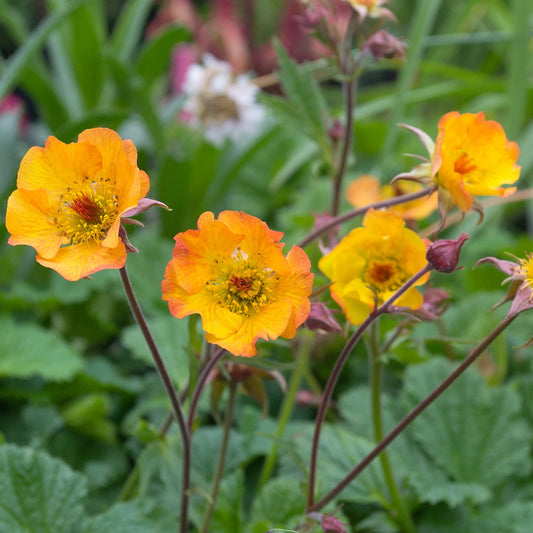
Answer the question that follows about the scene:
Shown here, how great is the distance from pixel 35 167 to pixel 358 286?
11.4 inches

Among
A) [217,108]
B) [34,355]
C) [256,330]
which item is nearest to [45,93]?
[217,108]

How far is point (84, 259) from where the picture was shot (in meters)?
→ 0.48

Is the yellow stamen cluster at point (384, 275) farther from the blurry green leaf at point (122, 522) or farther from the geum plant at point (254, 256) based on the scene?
the blurry green leaf at point (122, 522)

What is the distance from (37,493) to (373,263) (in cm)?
42

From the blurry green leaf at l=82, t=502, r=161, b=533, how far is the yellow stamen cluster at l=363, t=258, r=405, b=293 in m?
0.33

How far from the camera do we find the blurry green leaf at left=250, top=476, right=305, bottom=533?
708mm

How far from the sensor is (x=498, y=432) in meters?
0.87

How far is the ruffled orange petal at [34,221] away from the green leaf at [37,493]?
29 centimetres

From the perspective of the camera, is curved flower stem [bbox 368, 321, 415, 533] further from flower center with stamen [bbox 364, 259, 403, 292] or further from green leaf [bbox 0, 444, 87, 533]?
green leaf [bbox 0, 444, 87, 533]

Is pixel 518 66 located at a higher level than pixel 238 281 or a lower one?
higher

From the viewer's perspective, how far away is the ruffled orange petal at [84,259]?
45cm

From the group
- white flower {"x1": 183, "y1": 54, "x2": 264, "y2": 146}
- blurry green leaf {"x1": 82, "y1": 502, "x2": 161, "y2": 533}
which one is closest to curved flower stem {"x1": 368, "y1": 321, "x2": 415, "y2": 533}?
blurry green leaf {"x1": 82, "y1": 502, "x2": 161, "y2": 533}

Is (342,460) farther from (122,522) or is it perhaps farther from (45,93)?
(45,93)

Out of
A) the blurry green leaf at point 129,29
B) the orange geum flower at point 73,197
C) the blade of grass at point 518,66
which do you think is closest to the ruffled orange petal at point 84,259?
the orange geum flower at point 73,197
